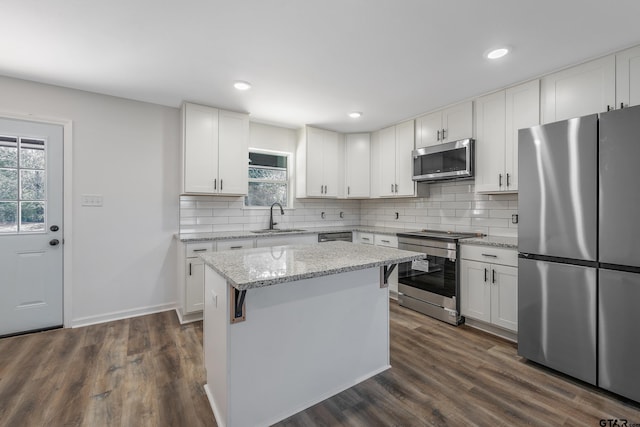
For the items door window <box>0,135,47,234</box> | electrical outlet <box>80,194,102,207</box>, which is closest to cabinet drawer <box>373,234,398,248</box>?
electrical outlet <box>80,194,102,207</box>

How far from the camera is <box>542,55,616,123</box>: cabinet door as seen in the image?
7.32 ft

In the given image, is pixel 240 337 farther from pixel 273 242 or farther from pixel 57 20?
pixel 57 20

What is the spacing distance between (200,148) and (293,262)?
7.51 ft

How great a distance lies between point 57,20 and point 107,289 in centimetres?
250

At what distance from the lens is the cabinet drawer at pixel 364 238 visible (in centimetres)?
411

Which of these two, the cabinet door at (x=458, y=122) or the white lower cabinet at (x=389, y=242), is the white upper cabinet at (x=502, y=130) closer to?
the cabinet door at (x=458, y=122)

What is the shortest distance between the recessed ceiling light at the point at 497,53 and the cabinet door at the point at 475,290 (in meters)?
1.82

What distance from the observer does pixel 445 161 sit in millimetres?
3352

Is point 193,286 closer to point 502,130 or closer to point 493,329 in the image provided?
point 493,329

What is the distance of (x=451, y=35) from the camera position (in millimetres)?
2029

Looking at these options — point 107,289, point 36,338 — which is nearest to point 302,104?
point 107,289

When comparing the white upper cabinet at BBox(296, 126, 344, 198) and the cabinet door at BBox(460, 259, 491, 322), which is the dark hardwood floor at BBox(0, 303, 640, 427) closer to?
the cabinet door at BBox(460, 259, 491, 322)

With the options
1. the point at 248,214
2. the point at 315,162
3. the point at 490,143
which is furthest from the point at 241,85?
the point at 490,143

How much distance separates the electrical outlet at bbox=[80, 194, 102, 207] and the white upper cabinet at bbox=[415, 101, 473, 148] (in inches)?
148
